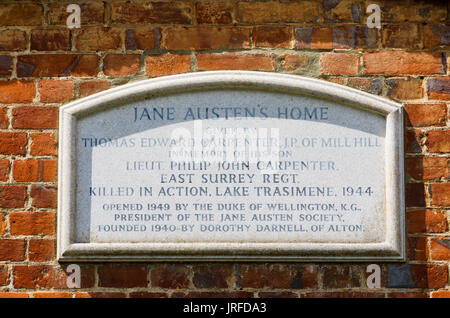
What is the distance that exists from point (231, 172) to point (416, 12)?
3.46 feet

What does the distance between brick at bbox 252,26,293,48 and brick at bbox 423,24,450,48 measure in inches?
22.9

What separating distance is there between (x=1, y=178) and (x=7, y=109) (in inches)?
11.7

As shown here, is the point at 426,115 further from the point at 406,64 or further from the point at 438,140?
the point at 406,64

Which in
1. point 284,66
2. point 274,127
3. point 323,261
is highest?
point 284,66

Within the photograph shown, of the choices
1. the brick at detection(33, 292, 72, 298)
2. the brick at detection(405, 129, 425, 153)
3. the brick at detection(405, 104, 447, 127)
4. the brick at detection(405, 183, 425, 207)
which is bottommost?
the brick at detection(33, 292, 72, 298)

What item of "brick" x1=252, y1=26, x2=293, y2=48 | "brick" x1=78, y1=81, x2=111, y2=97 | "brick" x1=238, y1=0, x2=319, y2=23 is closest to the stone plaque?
"brick" x1=78, y1=81, x2=111, y2=97

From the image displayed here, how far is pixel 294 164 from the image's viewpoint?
89.1 inches

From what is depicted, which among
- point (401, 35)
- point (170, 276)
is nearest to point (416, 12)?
point (401, 35)

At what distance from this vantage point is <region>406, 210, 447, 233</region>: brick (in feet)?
7.41

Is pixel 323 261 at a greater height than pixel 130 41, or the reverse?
pixel 130 41

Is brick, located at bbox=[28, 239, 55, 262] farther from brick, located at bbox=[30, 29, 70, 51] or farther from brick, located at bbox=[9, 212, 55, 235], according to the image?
brick, located at bbox=[30, 29, 70, 51]

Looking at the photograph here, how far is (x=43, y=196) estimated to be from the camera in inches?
90.4
